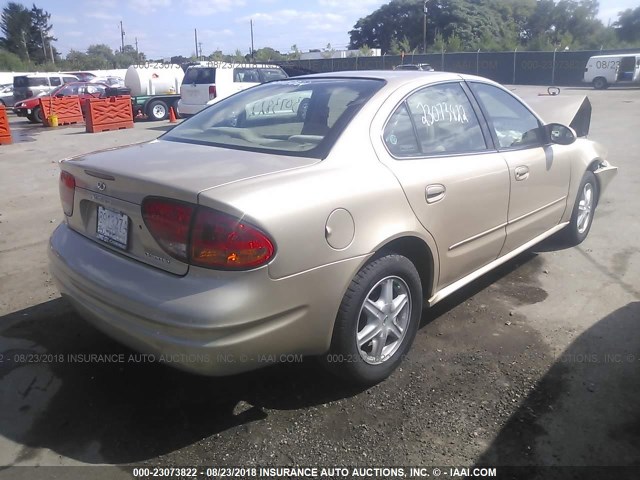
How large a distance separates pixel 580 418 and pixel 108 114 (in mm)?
16369

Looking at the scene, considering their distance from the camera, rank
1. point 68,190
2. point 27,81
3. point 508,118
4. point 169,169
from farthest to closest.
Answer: point 27,81 → point 508,118 → point 68,190 → point 169,169

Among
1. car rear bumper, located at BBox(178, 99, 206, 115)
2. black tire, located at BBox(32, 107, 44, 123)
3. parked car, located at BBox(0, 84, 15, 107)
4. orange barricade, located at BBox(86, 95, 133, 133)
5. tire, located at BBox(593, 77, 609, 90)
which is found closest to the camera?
orange barricade, located at BBox(86, 95, 133, 133)

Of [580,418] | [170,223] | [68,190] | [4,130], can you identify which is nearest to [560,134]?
[580,418]

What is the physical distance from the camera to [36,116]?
768 inches

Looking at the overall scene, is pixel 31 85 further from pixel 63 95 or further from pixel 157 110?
pixel 157 110

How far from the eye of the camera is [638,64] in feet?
105

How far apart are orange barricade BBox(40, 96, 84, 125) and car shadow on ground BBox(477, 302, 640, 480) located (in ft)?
63.8

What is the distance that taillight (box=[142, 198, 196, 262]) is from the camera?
2.21 m

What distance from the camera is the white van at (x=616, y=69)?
32.0 m

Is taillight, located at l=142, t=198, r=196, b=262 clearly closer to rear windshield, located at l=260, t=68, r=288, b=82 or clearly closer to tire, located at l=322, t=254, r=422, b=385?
tire, located at l=322, t=254, r=422, b=385

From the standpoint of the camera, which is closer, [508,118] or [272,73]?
[508,118]

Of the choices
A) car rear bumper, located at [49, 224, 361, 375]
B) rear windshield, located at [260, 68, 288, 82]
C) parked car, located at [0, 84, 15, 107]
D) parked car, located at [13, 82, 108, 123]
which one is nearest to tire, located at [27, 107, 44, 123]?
parked car, located at [13, 82, 108, 123]

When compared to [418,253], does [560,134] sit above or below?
above

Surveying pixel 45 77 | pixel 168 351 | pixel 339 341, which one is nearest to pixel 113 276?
pixel 168 351
